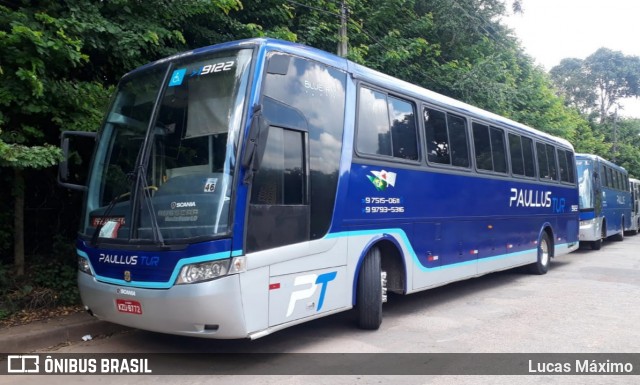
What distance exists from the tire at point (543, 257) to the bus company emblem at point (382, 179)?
648cm

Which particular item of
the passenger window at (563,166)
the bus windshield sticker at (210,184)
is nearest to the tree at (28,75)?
the bus windshield sticker at (210,184)

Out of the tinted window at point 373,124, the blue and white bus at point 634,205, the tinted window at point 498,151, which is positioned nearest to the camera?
the tinted window at point 373,124

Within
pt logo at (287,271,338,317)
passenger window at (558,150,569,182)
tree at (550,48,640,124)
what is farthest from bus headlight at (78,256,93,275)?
tree at (550,48,640,124)

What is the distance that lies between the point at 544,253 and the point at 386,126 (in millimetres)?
7297

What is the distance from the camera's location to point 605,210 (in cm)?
1898

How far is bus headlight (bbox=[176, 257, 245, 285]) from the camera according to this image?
4578 millimetres

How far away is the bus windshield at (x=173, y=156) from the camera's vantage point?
4727 mm

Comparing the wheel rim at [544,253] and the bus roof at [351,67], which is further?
the wheel rim at [544,253]

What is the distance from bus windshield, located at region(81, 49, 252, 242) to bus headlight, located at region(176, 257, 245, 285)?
0.88 ft

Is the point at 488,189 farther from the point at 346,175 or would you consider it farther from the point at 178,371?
the point at 178,371

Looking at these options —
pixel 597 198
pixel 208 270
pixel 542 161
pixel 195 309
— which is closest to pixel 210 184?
pixel 208 270

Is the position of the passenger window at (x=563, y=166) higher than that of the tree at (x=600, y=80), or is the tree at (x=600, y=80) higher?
the tree at (x=600, y=80)

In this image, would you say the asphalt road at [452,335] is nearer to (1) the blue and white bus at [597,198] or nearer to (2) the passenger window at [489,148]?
(2) the passenger window at [489,148]

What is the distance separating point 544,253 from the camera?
1211 centimetres
